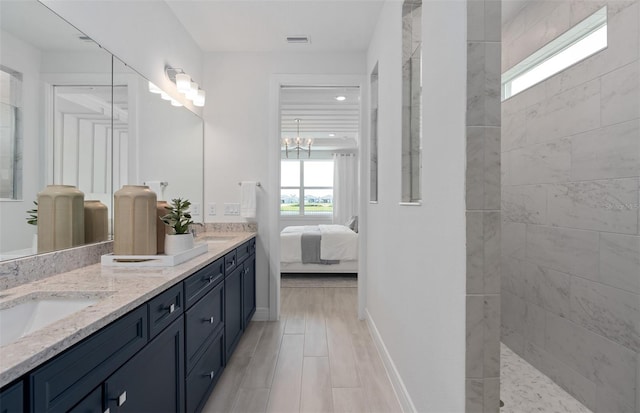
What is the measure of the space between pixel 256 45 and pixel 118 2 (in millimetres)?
1388

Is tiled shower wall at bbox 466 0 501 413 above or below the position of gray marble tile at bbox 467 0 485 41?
below

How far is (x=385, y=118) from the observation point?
250 cm

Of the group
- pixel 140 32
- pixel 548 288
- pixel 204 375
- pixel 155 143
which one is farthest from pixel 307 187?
pixel 204 375

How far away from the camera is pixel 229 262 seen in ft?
7.76

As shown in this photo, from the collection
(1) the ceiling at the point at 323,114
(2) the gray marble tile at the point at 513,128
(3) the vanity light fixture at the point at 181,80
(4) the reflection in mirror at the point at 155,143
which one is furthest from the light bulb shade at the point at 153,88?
(2) the gray marble tile at the point at 513,128

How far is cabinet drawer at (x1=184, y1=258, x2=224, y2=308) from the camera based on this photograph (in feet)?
5.25

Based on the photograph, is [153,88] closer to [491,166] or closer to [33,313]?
[33,313]

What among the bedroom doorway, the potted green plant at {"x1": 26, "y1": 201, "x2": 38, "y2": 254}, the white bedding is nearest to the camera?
the potted green plant at {"x1": 26, "y1": 201, "x2": 38, "y2": 254}

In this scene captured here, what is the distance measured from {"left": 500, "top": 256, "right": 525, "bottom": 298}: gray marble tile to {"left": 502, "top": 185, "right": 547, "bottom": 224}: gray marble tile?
33 centimetres

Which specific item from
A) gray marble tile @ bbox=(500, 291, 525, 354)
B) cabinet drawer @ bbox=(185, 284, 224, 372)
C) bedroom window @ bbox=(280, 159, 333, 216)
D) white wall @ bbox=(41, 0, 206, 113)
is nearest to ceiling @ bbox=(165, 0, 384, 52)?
white wall @ bbox=(41, 0, 206, 113)

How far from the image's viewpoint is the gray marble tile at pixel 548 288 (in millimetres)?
2102

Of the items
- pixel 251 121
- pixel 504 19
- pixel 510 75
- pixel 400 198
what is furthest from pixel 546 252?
pixel 251 121

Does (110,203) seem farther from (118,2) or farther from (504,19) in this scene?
(504,19)

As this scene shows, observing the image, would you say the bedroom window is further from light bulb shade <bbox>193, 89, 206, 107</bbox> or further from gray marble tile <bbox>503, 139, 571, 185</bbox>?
gray marble tile <bbox>503, 139, 571, 185</bbox>
